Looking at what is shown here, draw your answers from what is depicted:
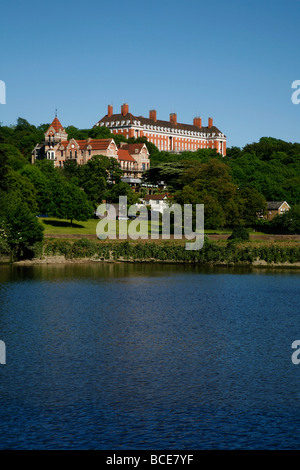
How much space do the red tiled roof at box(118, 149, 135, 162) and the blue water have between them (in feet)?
303

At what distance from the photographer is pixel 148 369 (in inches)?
1080

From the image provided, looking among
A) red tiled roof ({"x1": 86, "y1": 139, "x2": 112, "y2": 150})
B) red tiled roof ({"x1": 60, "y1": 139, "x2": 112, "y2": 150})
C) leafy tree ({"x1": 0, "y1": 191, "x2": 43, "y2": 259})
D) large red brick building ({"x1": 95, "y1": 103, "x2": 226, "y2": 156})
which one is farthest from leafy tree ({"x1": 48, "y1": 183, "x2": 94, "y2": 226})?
large red brick building ({"x1": 95, "y1": 103, "x2": 226, "y2": 156})

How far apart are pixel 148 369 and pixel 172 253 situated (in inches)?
1856

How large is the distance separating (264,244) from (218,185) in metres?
15.9

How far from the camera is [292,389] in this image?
24922 millimetres

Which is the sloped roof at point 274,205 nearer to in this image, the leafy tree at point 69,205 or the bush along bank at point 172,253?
the leafy tree at point 69,205

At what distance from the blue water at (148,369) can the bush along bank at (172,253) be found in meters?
22.7

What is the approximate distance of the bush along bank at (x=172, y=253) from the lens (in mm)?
72812

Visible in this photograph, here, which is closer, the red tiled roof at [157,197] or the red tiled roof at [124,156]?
the red tiled roof at [157,197]

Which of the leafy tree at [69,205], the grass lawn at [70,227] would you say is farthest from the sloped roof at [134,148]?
the leafy tree at [69,205]

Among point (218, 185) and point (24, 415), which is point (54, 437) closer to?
point (24, 415)

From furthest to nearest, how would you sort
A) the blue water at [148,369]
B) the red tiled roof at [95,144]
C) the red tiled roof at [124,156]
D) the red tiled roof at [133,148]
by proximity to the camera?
the red tiled roof at [133,148]
the red tiled roof at [124,156]
the red tiled roof at [95,144]
the blue water at [148,369]

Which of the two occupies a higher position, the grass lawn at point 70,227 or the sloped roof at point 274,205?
the sloped roof at point 274,205
